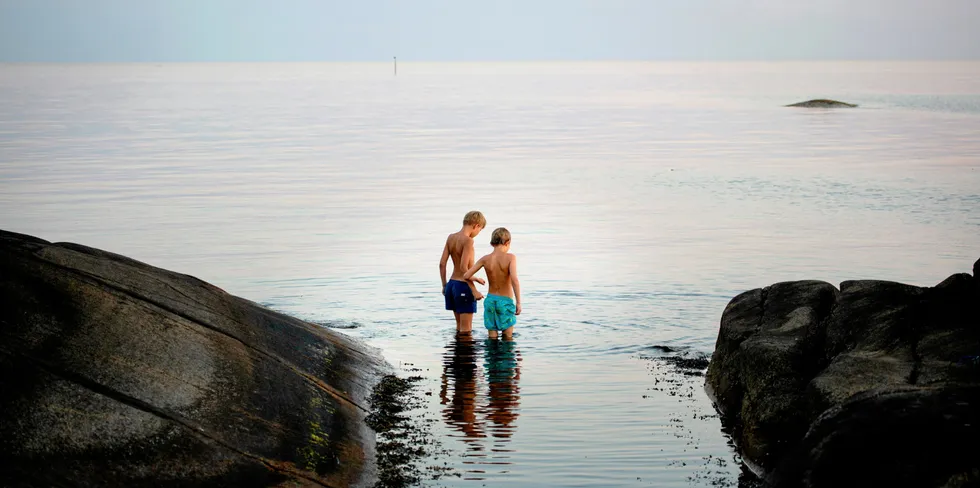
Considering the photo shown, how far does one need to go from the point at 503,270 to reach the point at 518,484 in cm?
557

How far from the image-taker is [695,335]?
1580cm

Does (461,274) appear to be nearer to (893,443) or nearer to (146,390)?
(146,390)

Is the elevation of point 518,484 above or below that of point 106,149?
below

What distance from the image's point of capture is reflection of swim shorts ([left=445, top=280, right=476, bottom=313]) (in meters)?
15.2

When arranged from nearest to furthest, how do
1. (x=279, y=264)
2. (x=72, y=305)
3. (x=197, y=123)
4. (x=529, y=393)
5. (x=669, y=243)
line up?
(x=72, y=305)
(x=529, y=393)
(x=279, y=264)
(x=669, y=243)
(x=197, y=123)

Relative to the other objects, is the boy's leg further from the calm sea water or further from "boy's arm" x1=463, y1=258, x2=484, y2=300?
"boy's arm" x1=463, y1=258, x2=484, y2=300

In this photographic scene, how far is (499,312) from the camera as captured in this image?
14961 mm

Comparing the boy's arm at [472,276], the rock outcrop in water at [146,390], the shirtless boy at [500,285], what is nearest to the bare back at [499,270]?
the shirtless boy at [500,285]

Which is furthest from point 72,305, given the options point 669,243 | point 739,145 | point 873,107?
point 873,107

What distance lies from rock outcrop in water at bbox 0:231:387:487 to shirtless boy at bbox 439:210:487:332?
13.8 feet

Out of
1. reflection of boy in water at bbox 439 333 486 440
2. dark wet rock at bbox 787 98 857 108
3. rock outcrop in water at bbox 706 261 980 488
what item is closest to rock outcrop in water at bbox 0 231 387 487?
reflection of boy in water at bbox 439 333 486 440

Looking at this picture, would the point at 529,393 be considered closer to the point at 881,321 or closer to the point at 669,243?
the point at 881,321

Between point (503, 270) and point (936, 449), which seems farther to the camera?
point (503, 270)

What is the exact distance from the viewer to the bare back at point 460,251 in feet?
49.3
